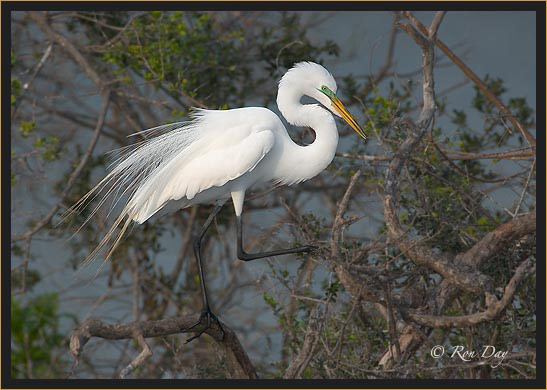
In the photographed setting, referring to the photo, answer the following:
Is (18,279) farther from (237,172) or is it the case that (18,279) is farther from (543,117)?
(543,117)

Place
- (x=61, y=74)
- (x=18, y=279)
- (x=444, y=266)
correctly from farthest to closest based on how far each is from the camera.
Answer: (x=61, y=74) → (x=18, y=279) → (x=444, y=266)

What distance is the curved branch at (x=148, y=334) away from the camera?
310 centimetres

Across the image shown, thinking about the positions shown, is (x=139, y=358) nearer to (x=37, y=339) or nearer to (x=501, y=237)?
(x=501, y=237)

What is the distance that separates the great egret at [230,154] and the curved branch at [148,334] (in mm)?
108

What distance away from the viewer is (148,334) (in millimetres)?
3264

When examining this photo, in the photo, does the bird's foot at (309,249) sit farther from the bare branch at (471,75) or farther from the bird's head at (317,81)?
the bare branch at (471,75)

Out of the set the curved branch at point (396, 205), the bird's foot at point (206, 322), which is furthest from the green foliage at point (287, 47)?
the bird's foot at point (206, 322)

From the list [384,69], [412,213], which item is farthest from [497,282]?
[384,69]

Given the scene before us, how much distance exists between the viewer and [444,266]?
351cm

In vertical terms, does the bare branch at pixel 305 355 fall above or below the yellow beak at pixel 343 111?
below

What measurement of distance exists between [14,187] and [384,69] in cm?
261

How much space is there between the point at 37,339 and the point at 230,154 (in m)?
3.25

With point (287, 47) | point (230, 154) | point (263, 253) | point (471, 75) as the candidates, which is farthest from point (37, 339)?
point (471, 75)

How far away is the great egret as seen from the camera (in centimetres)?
353
